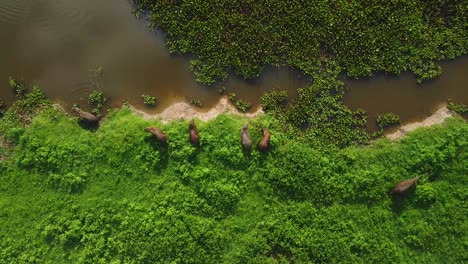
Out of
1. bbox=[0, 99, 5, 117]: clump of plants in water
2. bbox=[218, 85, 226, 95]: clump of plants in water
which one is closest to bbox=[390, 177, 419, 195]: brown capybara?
bbox=[218, 85, 226, 95]: clump of plants in water

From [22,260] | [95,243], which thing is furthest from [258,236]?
Answer: [22,260]

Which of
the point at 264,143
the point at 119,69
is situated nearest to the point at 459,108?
the point at 264,143

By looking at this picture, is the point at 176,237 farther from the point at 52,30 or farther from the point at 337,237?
the point at 52,30

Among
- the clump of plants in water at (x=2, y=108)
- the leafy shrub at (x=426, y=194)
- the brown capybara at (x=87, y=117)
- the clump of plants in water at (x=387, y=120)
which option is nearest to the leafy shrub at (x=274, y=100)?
the clump of plants in water at (x=387, y=120)

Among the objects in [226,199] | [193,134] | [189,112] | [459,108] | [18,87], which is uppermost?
[459,108]

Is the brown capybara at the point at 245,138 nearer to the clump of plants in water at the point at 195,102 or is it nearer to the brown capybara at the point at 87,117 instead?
the clump of plants in water at the point at 195,102

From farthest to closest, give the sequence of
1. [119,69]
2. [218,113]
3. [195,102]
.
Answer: [119,69] → [195,102] → [218,113]

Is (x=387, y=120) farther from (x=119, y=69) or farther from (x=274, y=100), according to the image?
(x=119, y=69)

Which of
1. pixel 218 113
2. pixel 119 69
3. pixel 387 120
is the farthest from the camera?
pixel 119 69
